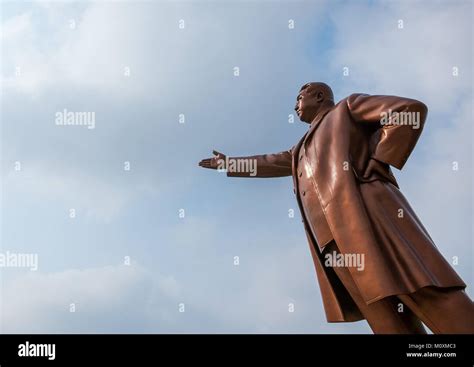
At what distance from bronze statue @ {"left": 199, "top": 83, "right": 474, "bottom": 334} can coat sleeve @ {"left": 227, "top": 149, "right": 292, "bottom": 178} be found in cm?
34

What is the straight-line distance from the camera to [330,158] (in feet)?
30.2

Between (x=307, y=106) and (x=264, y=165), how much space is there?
42.0 inches

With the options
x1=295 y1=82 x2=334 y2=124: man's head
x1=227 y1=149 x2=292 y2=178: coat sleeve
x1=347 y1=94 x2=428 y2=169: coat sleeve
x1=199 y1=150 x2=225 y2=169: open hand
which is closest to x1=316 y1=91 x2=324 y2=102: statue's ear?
x1=295 y1=82 x2=334 y2=124: man's head

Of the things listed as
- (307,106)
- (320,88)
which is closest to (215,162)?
(307,106)

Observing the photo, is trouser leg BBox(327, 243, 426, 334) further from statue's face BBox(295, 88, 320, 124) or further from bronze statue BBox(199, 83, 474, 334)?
statue's face BBox(295, 88, 320, 124)

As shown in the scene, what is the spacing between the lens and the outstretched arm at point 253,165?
33.9 ft

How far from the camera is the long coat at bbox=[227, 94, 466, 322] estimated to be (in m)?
8.40

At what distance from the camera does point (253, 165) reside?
1041 cm

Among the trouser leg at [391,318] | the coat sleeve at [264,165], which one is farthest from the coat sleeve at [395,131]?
the trouser leg at [391,318]

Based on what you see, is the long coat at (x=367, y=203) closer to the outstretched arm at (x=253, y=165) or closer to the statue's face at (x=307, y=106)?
the statue's face at (x=307, y=106)
